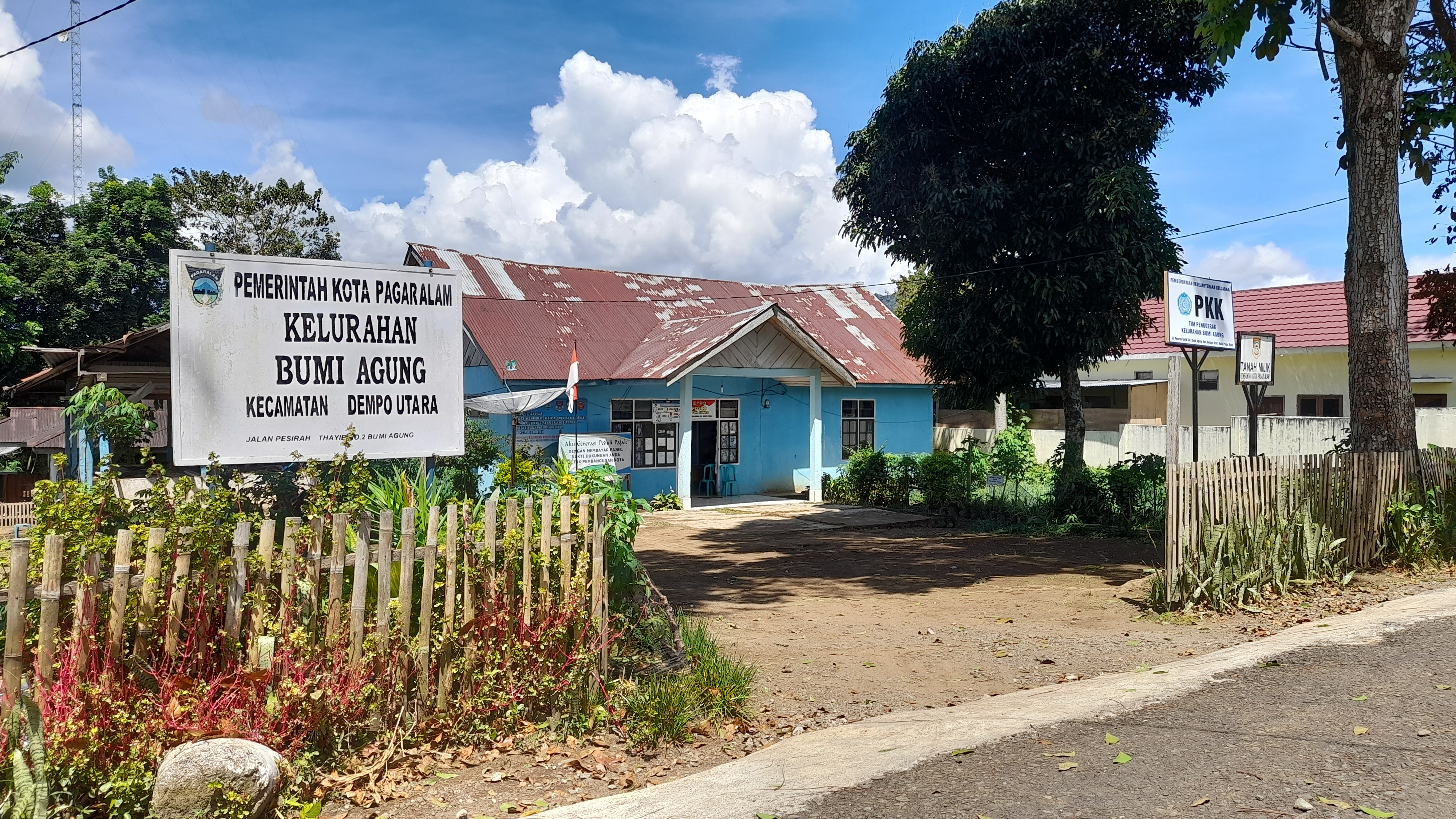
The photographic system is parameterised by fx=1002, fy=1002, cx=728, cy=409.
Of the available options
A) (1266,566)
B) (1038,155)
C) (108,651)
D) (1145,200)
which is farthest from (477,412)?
(108,651)

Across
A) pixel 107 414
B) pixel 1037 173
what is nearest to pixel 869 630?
pixel 107 414

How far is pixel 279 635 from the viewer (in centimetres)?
452

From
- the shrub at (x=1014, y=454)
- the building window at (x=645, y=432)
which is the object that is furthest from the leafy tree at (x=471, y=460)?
the shrub at (x=1014, y=454)

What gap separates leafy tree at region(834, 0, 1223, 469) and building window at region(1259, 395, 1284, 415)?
11.3 m

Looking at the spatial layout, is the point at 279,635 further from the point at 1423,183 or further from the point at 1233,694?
the point at 1423,183

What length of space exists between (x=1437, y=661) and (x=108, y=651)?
759 centimetres

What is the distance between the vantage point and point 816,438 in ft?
70.1

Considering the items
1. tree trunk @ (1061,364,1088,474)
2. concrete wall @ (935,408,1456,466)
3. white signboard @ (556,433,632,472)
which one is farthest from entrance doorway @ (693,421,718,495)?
tree trunk @ (1061,364,1088,474)

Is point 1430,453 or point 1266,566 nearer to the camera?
point 1266,566

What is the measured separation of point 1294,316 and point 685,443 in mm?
18102

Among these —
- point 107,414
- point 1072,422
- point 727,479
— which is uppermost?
point 107,414

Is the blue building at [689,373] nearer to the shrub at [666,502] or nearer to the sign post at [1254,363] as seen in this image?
the shrub at [666,502]

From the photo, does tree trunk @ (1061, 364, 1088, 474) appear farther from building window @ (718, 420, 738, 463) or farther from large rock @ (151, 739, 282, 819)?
large rock @ (151, 739, 282, 819)

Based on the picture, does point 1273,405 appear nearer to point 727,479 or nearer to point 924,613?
point 727,479
